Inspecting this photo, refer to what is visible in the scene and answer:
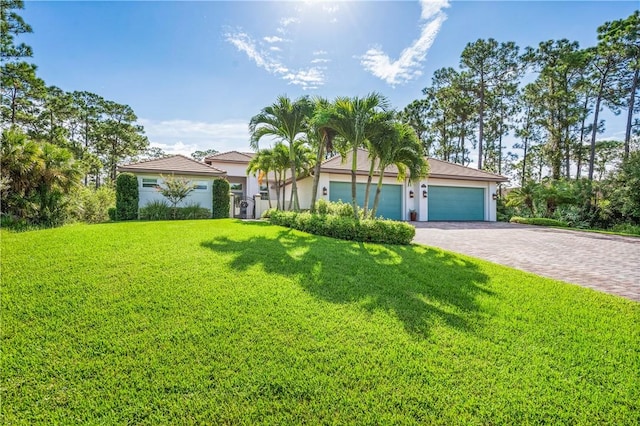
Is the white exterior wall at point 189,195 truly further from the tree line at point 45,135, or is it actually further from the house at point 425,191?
the house at point 425,191

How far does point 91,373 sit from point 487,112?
1548 inches

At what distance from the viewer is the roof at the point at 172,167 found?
16.7 meters

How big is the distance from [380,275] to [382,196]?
13657 millimetres

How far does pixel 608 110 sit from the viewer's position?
24.1 m

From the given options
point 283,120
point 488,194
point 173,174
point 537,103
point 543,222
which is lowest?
point 543,222

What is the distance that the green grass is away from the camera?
7.42 feet

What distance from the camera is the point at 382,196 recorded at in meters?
18.3

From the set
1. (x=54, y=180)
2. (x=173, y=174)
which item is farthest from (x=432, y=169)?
(x=54, y=180)

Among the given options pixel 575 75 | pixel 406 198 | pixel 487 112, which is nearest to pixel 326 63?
pixel 406 198

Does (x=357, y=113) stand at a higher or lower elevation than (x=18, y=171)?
higher

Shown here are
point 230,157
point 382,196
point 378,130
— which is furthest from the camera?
point 230,157

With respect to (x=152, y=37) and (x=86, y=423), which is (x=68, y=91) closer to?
(x=152, y=37)

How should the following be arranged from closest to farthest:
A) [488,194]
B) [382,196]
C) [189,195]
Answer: [189,195] < [382,196] < [488,194]

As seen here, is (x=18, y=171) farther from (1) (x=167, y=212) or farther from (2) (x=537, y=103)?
(2) (x=537, y=103)
